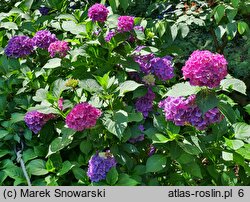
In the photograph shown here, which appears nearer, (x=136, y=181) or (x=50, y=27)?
(x=136, y=181)

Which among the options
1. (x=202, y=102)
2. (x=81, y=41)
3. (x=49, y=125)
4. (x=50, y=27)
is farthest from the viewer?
(x=50, y=27)

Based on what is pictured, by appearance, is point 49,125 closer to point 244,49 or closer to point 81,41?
point 81,41

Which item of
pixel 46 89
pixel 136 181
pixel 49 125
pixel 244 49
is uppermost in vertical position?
pixel 46 89

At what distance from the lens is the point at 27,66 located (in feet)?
7.63

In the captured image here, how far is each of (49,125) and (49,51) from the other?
0.39 m

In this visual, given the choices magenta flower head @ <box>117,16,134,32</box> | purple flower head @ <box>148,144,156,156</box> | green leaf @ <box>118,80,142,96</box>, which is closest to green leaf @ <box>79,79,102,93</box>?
green leaf @ <box>118,80,142,96</box>

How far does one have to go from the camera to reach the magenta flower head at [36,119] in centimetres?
201

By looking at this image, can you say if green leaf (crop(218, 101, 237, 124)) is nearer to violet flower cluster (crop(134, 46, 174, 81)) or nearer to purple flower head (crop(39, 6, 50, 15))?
violet flower cluster (crop(134, 46, 174, 81))

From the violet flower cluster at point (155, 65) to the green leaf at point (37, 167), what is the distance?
643 mm

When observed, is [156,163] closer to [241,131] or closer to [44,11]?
[241,131]

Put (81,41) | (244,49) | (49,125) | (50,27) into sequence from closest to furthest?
(49,125) → (81,41) → (50,27) → (244,49)

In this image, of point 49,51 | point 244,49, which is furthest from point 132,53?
point 244,49

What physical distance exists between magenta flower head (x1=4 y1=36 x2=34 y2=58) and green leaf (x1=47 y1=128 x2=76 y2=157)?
62 centimetres

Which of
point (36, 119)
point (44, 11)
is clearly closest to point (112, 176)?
point (36, 119)
